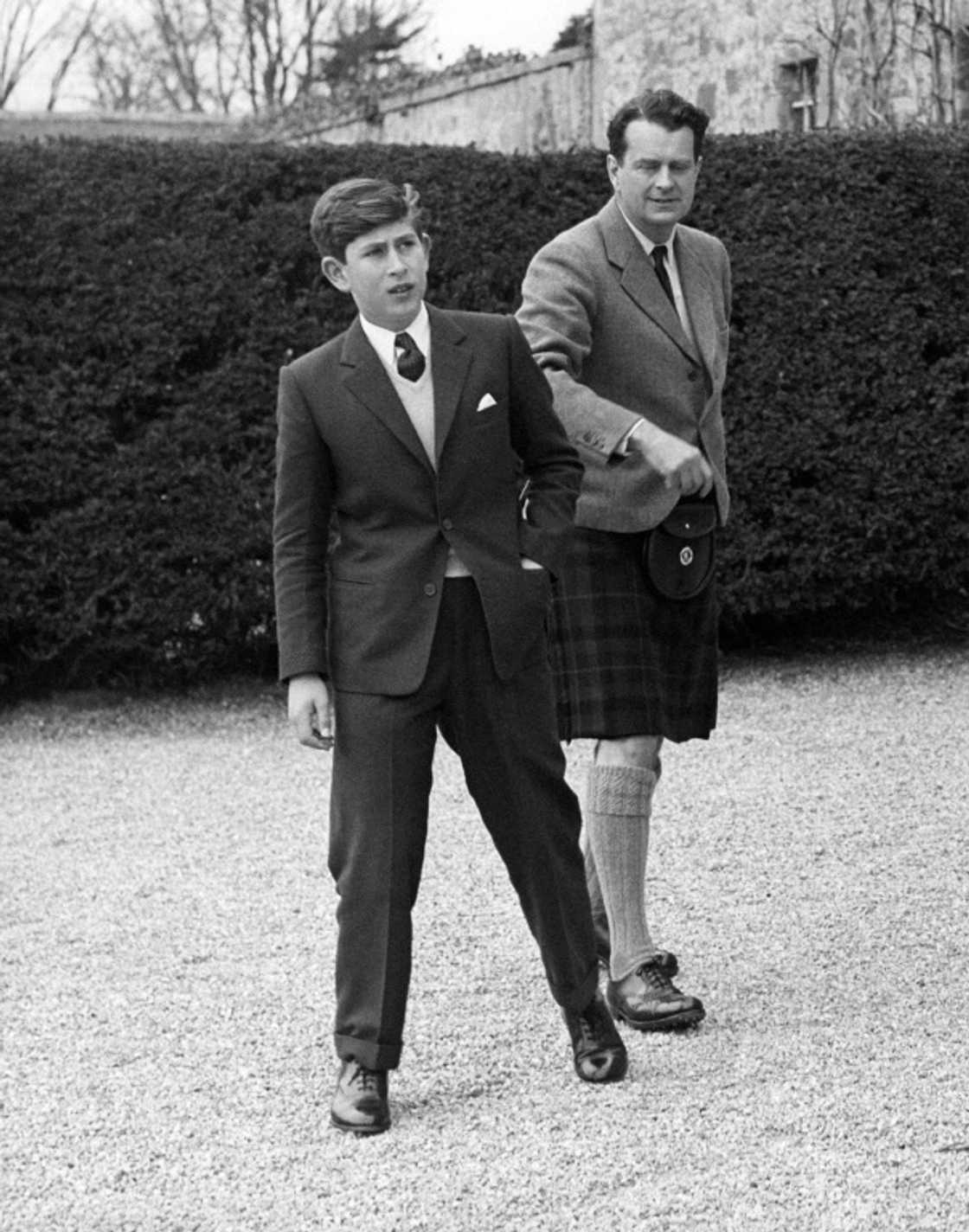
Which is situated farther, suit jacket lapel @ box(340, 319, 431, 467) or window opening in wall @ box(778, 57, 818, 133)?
window opening in wall @ box(778, 57, 818, 133)

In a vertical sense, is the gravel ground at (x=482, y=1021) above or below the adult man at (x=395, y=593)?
below

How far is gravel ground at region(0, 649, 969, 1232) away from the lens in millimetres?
3693

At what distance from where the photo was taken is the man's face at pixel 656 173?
459 centimetres

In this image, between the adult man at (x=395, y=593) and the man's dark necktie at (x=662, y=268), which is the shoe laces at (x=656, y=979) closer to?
the adult man at (x=395, y=593)

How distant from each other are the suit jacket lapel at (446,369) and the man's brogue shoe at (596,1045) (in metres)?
1.15

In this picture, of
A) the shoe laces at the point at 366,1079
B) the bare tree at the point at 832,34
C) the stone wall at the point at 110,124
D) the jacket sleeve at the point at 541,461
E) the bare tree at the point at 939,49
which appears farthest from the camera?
the stone wall at the point at 110,124

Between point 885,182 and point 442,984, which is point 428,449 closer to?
point 442,984

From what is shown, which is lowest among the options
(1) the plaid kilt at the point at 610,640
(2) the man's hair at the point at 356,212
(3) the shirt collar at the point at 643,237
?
(1) the plaid kilt at the point at 610,640

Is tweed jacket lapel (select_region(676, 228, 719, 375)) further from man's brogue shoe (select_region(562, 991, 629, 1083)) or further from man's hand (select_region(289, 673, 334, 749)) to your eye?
man's brogue shoe (select_region(562, 991, 629, 1083))

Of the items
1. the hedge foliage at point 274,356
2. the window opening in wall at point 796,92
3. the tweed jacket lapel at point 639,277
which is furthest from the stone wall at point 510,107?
the tweed jacket lapel at point 639,277

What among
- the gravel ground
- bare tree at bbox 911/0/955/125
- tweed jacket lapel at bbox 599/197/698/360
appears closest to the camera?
the gravel ground

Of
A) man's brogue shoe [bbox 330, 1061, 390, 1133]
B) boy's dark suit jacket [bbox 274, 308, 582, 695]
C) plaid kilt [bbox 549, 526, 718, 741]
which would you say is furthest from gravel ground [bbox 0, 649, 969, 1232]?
boy's dark suit jacket [bbox 274, 308, 582, 695]

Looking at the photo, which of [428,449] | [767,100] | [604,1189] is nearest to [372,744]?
[428,449]

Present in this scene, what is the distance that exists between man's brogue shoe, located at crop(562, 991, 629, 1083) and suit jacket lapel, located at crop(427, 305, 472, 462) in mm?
1155
